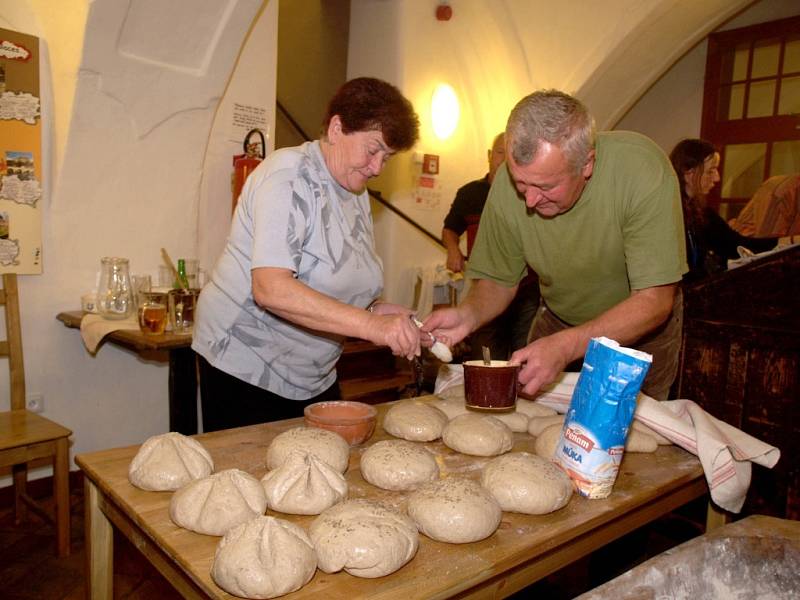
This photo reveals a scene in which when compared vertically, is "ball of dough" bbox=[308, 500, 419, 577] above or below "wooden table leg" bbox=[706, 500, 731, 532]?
above

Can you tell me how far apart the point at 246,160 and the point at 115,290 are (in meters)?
1.01

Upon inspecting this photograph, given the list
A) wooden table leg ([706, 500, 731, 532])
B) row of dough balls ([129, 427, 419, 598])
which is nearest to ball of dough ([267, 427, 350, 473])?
row of dough balls ([129, 427, 419, 598])

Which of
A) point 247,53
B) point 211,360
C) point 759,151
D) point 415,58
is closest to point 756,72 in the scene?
point 759,151

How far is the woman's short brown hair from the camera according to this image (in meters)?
1.83

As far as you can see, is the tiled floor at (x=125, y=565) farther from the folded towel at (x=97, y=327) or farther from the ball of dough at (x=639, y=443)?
the folded towel at (x=97, y=327)

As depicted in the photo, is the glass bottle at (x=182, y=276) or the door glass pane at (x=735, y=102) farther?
the door glass pane at (x=735, y=102)

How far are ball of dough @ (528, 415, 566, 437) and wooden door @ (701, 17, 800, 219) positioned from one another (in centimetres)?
616

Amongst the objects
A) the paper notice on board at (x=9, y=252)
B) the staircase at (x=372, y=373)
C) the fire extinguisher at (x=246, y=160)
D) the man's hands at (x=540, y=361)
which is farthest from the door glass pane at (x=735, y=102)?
the paper notice on board at (x=9, y=252)

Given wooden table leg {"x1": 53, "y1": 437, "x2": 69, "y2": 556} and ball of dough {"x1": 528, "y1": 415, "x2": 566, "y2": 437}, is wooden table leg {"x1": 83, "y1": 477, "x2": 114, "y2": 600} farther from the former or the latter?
wooden table leg {"x1": 53, "y1": 437, "x2": 69, "y2": 556}

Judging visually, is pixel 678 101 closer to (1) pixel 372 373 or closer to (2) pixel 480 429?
(1) pixel 372 373

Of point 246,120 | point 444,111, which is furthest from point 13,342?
point 444,111

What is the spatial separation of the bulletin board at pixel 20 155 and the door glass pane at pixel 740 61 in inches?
269

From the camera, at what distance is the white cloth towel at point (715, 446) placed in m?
1.63

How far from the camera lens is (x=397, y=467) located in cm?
143
